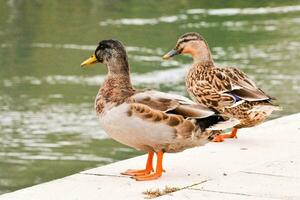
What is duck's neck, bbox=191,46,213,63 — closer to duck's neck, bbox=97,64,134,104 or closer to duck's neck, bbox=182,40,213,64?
duck's neck, bbox=182,40,213,64

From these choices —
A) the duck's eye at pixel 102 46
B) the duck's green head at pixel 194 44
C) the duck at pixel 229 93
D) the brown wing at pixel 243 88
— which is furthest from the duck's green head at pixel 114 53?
the duck's green head at pixel 194 44

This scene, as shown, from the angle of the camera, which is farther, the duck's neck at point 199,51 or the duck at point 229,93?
the duck's neck at point 199,51

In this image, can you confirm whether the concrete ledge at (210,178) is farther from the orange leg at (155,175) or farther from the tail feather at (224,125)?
the tail feather at (224,125)

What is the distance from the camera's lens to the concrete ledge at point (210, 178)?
6.03 meters

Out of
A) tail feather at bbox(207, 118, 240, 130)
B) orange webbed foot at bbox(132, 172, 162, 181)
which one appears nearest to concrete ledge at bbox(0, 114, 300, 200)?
orange webbed foot at bbox(132, 172, 162, 181)

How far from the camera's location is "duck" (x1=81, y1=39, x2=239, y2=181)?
21.2ft

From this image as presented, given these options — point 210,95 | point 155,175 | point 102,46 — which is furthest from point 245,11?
point 155,175

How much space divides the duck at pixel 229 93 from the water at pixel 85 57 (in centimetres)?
331

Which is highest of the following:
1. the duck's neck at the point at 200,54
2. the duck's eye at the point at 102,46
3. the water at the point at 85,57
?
the duck's eye at the point at 102,46

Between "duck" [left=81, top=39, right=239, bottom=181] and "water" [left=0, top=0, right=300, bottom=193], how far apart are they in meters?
4.21

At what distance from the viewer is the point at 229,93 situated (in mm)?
7723

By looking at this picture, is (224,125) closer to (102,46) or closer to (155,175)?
(155,175)

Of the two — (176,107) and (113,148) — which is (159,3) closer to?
(113,148)

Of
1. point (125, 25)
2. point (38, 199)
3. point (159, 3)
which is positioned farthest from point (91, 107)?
point (159, 3)
